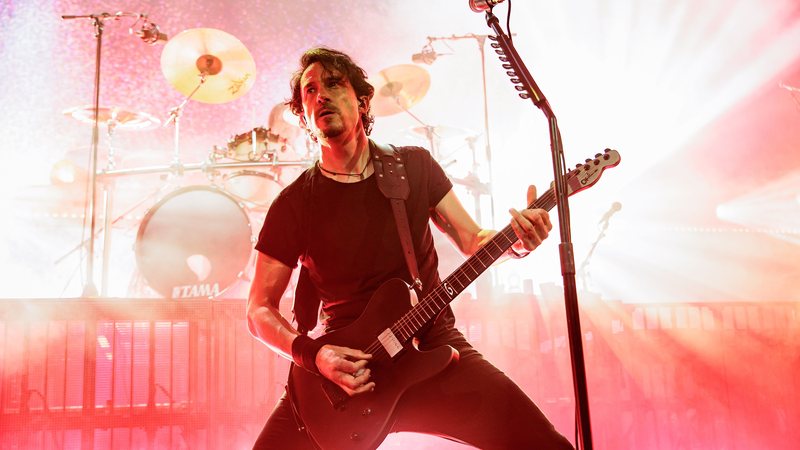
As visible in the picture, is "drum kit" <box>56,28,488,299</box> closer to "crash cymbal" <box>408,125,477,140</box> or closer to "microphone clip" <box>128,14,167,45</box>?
"crash cymbal" <box>408,125,477,140</box>

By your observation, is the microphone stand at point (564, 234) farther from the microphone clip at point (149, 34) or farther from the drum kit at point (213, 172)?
the microphone clip at point (149, 34)

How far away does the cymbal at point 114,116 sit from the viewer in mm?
7289

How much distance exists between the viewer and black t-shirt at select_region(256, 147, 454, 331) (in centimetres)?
290

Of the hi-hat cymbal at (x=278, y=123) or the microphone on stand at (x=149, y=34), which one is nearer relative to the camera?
the microphone on stand at (x=149, y=34)

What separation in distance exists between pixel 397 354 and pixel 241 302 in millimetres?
2690

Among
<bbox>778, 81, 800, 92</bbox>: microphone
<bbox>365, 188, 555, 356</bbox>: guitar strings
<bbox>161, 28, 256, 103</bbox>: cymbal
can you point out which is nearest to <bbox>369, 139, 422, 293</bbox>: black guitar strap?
<bbox>365, 188, 555, 356</bbox>: guitar strings

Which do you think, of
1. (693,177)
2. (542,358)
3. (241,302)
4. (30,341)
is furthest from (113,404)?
(693,177)

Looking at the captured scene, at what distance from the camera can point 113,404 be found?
4602mm

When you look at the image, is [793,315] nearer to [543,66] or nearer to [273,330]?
[543,66]

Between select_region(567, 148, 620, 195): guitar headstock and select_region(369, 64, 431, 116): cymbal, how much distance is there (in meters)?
5.22

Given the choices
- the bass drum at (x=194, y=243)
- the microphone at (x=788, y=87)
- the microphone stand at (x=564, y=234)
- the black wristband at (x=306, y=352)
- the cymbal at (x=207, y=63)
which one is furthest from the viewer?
the microphone at (x=788, y=87)

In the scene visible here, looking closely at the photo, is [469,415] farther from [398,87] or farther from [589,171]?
[398,87]

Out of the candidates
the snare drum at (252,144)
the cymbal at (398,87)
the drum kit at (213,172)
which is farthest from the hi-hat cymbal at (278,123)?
the cymbal at (398,87)

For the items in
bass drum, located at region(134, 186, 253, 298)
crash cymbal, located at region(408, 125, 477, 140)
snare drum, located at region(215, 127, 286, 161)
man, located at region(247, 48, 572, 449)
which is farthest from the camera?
crash cymbal, located at region(408, 125, 477, 140)
